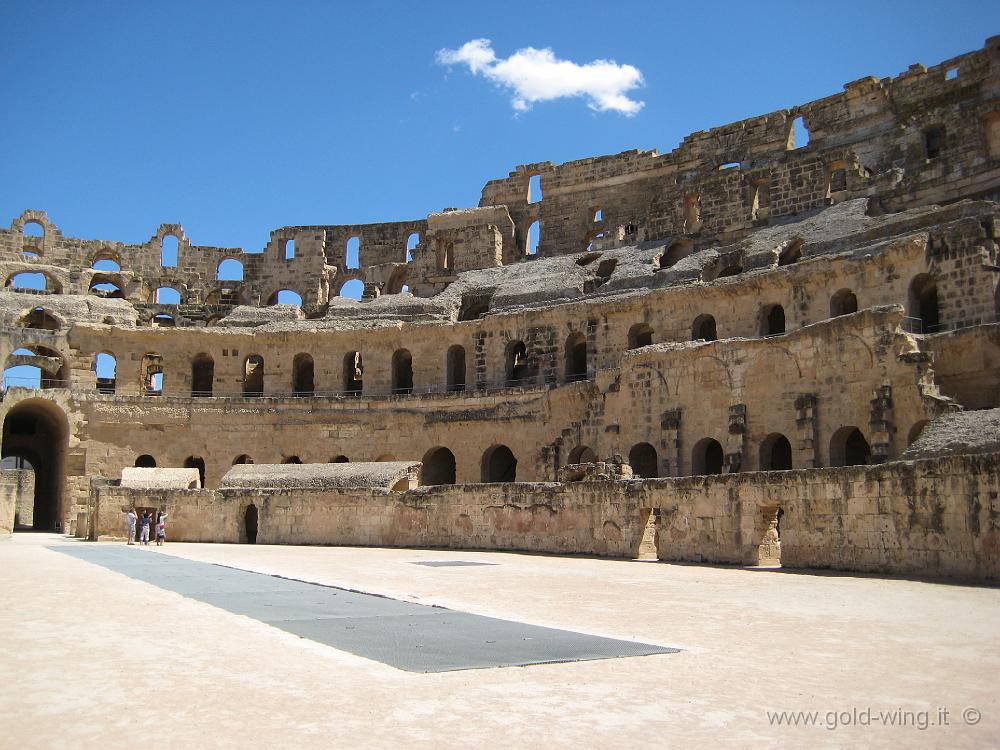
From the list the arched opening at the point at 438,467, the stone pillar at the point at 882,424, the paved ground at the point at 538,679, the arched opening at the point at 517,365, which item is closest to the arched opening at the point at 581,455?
the arched opening at the point at 517,365

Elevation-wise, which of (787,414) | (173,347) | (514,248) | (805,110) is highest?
(805,110)

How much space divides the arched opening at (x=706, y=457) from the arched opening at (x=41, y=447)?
23776mm

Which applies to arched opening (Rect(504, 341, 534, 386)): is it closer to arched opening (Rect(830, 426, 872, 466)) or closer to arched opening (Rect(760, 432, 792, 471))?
arched opening (Rect(760, 432, 792, 471))

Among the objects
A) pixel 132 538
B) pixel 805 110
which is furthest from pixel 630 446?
pixel 805 110

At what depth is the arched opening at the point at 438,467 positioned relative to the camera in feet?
112

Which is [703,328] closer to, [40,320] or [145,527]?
[145,527]

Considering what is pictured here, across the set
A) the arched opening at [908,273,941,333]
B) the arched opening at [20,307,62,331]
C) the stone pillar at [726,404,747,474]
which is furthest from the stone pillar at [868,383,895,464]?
the arched opening at [20,307,62,331]

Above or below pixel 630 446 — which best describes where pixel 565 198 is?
above

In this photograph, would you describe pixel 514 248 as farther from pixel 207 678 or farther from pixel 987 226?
pixel 207 678

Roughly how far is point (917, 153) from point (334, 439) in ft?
78.8

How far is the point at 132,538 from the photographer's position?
24.2 meters

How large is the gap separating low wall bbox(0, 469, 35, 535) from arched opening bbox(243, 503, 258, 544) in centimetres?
656

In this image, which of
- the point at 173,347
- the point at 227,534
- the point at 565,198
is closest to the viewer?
the point at 227,534

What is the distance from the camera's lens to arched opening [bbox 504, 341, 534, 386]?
34122mm
